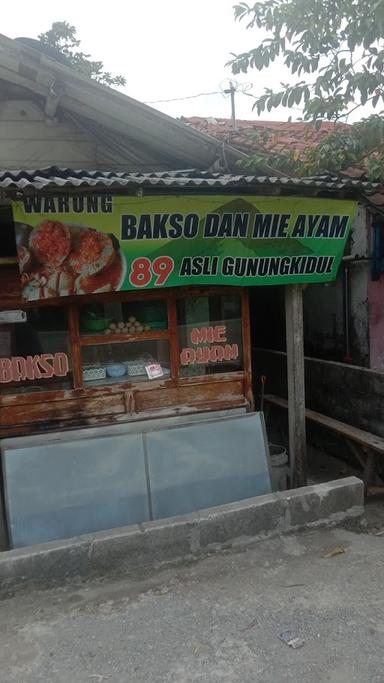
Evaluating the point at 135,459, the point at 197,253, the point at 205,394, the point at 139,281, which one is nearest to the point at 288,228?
the point at 197,253

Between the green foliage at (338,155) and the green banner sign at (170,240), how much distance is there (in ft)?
3.70

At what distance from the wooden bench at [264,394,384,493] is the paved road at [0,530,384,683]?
5.45ft

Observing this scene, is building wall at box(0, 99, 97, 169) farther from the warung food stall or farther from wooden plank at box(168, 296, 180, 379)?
wooden plank at box(168, 296, 180, 379)

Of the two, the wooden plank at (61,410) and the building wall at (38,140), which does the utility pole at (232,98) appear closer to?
the building wall at (38,140)

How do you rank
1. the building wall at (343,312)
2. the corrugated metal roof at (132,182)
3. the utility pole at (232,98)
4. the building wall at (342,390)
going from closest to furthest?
the corrugated metal roof at (132,182), the building wall at (342,390), the building wall at (343,312), the utility pole at (232,98)

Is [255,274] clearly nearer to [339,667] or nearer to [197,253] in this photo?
[197,253]

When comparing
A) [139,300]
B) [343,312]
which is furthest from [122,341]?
[343,312]

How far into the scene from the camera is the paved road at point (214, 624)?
3057 mm

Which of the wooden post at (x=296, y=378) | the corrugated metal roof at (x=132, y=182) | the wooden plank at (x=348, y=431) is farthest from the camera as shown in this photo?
the wooden plank at (x=348, y=431)

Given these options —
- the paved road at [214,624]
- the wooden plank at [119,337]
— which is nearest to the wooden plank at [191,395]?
the wooden plank at [119,337]

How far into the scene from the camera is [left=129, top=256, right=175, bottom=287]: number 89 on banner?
181 inches

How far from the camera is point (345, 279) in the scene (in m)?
7.56

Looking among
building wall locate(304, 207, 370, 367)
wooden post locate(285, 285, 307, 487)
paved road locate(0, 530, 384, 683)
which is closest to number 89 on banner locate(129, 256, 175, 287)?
wooden post locate(285, 285, 307, 487)

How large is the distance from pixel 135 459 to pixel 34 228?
246 centimetres
